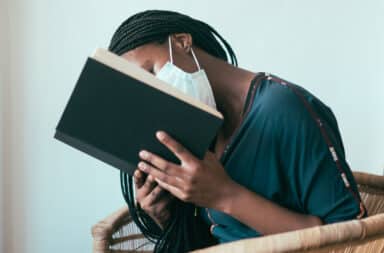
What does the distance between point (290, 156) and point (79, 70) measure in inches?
27.9

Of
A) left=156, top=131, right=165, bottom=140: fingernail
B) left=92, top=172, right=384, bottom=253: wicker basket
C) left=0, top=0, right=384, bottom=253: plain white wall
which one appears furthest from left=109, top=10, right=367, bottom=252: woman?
left=0, top=0, right=384, bottom=253: plain white wall

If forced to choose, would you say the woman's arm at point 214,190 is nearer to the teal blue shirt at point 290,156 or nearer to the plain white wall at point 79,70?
the teal blue shirt at point 290,156

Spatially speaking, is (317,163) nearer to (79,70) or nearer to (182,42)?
(182,42)

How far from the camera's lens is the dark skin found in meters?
0.73

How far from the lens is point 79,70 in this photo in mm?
1353

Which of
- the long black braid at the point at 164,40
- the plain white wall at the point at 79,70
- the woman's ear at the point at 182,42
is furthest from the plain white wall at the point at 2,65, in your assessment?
the woman's ear at the point at 182,42

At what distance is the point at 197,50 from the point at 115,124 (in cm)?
23

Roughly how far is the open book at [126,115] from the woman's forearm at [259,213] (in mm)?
86

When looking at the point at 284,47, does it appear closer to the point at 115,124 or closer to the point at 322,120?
the point at 322,120

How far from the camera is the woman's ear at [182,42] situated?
0.85 meters

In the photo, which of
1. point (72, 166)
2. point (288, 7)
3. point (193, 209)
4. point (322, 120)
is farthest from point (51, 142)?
point (322, 120)

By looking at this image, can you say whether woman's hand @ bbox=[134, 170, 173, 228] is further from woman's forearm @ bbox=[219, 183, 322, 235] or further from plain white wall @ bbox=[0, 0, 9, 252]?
plain white wall @ bbox=[0, 0, 9, 252]

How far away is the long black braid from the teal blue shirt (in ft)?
0.33

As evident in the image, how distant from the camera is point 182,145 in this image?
72 centimetres
